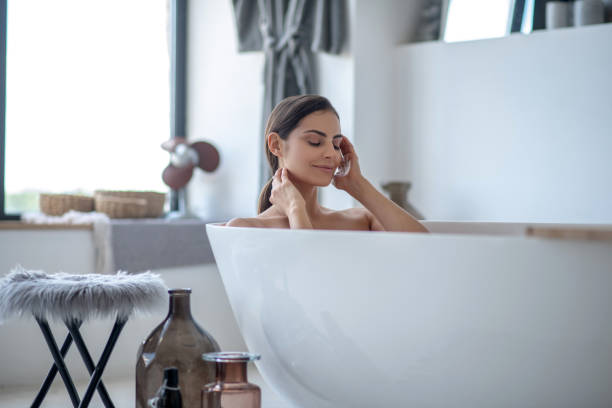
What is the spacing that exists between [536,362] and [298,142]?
2.89 ft

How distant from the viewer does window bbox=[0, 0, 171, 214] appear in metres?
3.35

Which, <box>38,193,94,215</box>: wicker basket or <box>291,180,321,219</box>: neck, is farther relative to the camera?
<box>38,193,94,215</box>: wicker basket

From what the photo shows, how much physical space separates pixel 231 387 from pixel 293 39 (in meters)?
2.24

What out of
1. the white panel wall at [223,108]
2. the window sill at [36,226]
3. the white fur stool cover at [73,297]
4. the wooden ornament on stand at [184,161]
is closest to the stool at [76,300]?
the white fur stool cover at [73,297]

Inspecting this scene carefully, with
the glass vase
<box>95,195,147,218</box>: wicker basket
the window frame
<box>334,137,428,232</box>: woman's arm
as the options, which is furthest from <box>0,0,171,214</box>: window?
the glass vase

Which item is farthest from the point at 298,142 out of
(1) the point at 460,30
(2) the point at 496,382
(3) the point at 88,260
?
(1) the point at 460,30

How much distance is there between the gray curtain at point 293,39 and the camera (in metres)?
3.37

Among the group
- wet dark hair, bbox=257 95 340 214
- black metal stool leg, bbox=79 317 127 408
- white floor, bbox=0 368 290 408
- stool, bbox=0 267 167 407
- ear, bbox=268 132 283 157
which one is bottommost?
white floor, bbox=0 368 290 408

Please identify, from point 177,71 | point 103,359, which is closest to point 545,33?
point 177,71

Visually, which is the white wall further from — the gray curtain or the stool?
the stool

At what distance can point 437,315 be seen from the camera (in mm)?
1327

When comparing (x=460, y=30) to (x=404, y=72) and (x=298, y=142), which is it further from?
(x=298, y=142)

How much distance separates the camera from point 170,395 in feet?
5.02

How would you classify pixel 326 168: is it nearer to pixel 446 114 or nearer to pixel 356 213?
pixel 356 213
